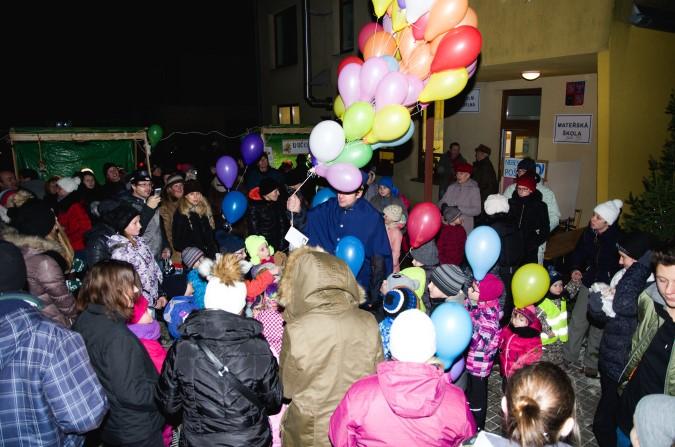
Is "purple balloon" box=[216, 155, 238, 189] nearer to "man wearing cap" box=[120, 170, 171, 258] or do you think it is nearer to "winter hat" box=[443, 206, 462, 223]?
"man wearing cap" box=[120, 170, 171, 258]

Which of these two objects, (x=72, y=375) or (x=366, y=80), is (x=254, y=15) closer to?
(x=366, y=80)

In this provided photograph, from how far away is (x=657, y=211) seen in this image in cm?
570

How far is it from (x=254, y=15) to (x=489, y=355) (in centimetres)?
1712

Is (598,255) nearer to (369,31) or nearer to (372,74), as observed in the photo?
(372,74)

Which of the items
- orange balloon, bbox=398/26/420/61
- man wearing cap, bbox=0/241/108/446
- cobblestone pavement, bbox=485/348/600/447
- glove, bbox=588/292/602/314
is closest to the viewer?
man wearing cap, bbox=0/241/108/446

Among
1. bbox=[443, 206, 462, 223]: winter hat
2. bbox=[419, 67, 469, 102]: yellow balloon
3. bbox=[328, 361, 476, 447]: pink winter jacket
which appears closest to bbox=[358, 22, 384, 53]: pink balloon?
bbox=[419, 67, 469, 102]: yellow balloon

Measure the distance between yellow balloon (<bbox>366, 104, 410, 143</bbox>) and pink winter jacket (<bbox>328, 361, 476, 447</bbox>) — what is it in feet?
10.4

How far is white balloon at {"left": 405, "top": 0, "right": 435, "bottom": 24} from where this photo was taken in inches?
195

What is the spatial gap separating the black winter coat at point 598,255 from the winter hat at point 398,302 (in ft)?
8.06

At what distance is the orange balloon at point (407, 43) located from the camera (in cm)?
555

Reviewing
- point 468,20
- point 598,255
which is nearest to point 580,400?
point 598,255

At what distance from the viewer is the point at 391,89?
15.7 feet

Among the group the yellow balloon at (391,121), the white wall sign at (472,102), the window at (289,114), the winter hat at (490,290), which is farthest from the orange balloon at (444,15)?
the window at (289,114)

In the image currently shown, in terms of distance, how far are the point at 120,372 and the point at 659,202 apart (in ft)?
20.4
